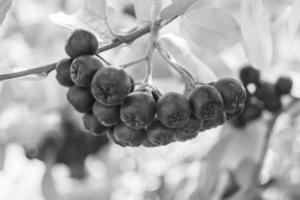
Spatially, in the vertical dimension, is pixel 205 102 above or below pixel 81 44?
below

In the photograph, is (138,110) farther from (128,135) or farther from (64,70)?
(64,70)

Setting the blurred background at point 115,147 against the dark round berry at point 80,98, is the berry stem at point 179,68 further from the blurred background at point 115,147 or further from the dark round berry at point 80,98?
the blurred background at point 115,147

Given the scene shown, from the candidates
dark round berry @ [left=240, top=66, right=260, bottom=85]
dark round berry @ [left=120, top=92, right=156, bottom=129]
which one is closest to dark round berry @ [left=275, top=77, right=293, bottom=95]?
dark round berry @ [left=240, top=66, right=260, bottom=85]

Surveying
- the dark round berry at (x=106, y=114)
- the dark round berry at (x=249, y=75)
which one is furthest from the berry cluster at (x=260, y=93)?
the dark round berry at (x=106, y=114)

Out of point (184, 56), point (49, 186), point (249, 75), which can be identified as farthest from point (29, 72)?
point (49, 186)

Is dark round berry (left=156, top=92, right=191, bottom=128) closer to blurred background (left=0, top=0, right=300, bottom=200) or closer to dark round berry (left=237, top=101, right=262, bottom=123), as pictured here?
blurred background (left=0, top=0, right=300, bottom=200)
